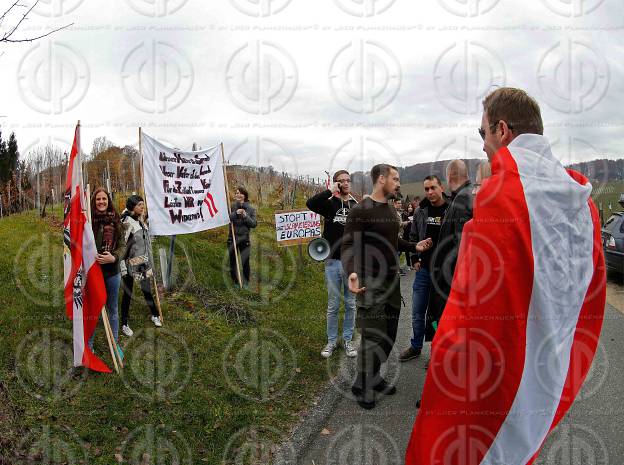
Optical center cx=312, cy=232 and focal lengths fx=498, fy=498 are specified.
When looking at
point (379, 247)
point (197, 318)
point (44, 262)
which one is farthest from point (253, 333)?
point (44, 262)

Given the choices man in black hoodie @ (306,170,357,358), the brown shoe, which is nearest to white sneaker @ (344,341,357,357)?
man in black hoodie @ (306,170,357,358)

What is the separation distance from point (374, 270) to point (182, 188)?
14.4ft

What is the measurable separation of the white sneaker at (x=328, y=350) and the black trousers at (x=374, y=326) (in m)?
1.20

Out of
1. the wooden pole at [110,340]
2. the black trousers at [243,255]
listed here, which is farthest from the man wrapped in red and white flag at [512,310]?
the black trousers at [243,255]

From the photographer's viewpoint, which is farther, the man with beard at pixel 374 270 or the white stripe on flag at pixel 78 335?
the white stripe on flag at pixel 78 335

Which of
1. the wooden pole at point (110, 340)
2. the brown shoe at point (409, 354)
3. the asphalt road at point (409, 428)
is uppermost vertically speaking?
the wooden pole at point (110, 340)

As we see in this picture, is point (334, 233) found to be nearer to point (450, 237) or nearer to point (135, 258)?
point (450, 237)

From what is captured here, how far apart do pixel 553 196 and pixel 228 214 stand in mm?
7446

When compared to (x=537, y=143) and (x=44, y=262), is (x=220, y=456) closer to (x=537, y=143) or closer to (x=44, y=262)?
(x=537, y=143)

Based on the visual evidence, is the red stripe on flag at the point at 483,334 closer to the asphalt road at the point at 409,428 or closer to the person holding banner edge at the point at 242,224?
the asphalt road at the point at 409,428

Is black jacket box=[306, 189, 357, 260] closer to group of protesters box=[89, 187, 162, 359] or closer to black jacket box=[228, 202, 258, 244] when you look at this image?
group of protesters box=[89, 187, 162, 359]

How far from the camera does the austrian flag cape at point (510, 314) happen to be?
142 cm

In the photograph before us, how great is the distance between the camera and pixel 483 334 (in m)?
1.42

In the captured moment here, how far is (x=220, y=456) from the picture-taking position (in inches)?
140
